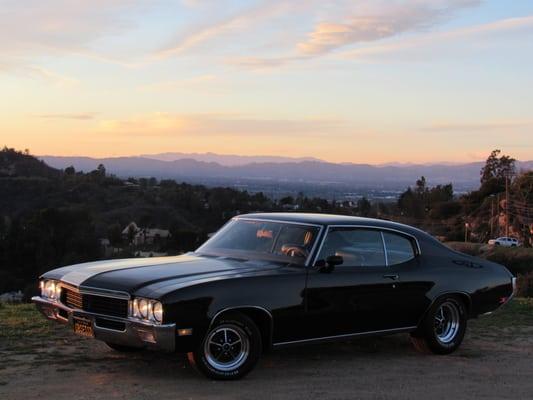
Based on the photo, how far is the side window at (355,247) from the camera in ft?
21.9

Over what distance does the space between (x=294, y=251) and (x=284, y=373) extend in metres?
1.11

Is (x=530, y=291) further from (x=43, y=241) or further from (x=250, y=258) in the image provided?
(x=43, y=241)

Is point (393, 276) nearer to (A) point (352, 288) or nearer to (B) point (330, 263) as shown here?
(A) point (352, 288)

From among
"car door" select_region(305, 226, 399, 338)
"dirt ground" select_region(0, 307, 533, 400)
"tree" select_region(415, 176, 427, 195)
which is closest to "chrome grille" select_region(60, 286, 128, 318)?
"dirt ground" select_region(0, 307, 533, 400)

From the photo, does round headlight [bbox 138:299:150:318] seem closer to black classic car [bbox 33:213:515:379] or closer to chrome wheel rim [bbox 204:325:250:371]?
black classic car [bbox 33:213:515:379]

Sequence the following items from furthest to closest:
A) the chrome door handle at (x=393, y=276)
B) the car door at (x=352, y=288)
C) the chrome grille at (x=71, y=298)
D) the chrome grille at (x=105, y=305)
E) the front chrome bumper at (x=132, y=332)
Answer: the chrome door handle at (x=393, y=276), the car door at (x=352, y=288), the chrome grille at (x=71, y=298), the chrome grille at (x=105, y=305), the front chrome bumper at (x=132, y=332)

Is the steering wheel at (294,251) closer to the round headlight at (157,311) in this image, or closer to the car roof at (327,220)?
the car roof at (327,220)

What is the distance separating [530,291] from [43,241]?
39041 mm

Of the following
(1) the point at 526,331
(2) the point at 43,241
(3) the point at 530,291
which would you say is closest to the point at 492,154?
(2) the point at 43,241

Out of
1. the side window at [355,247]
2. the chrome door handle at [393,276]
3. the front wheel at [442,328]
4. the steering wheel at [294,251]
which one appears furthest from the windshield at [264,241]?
the front wheel at [442,328]

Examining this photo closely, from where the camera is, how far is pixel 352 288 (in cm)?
658

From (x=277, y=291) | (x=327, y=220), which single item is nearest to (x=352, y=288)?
(x=327, y=220)

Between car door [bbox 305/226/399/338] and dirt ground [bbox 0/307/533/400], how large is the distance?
1.32 ft

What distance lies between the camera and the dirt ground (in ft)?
18.2
